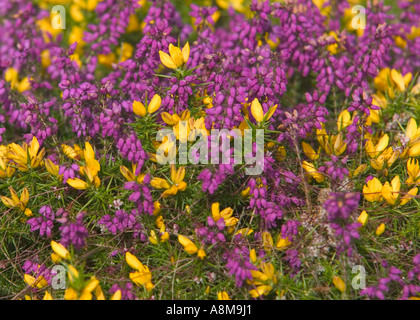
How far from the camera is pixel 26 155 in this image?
94.0 inches

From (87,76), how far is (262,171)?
129 centimetres

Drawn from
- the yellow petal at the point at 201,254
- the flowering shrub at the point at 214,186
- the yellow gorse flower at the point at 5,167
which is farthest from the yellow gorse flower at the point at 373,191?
the yellow gorse flower at the point at 5,167

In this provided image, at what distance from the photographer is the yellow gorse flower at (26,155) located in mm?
2361

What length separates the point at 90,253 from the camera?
2.13m

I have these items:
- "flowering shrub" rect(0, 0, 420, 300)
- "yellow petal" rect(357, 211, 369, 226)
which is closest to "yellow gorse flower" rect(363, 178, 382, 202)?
"flowering shrub" rect(0, 0, 420, 300)

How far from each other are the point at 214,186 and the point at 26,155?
945 mm

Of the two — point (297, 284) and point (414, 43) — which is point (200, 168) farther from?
point (414, 43)

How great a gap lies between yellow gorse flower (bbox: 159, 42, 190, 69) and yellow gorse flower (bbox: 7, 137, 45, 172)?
722mm

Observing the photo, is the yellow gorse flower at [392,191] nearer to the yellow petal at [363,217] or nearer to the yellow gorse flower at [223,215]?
the yellow petal at [363,217]

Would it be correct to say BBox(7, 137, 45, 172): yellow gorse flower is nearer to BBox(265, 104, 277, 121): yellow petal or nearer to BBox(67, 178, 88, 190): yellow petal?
BBox(67, 178, 88, 190): yellow petal

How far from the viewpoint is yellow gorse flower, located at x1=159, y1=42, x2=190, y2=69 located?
231 cm

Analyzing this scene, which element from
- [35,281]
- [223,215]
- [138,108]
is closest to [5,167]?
[35,281]
